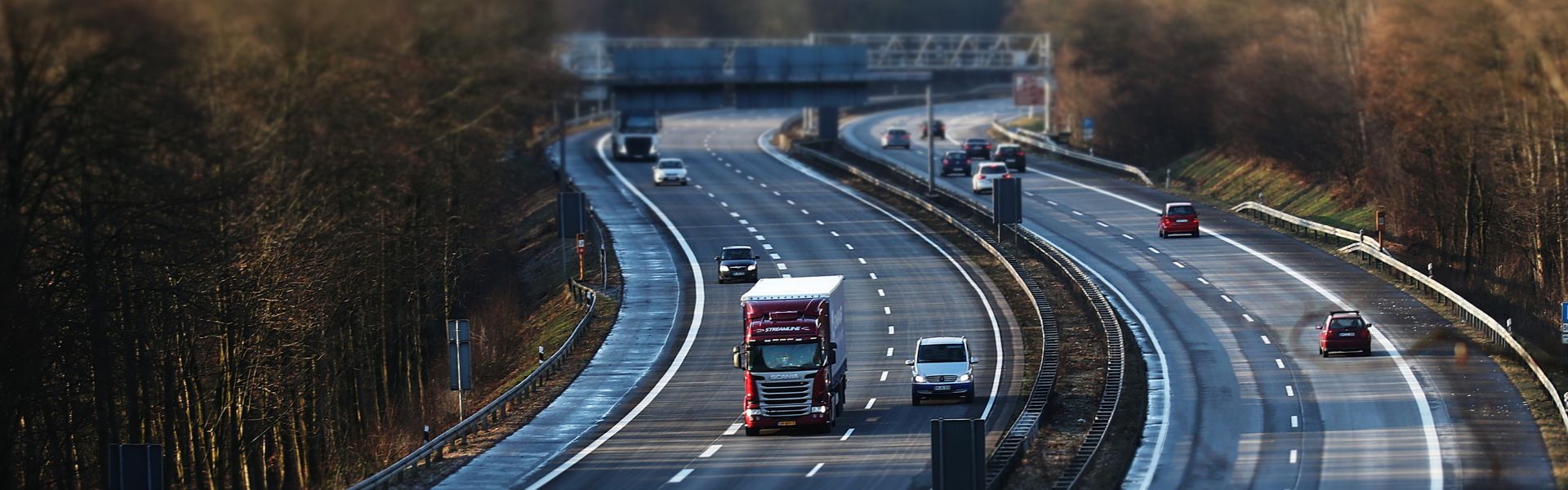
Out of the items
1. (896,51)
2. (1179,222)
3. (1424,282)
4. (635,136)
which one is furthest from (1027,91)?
(1424,282)

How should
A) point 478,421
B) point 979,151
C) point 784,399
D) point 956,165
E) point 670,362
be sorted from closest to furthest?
point 784,399, point 478,421, point 670,362, point 956,165, point 979,151

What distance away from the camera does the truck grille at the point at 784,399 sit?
37625 millimetres

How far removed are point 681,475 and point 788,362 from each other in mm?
4646

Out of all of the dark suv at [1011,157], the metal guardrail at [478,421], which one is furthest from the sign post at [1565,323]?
the dark suv at [1011,157]

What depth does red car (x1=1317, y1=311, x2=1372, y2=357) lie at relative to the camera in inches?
1823

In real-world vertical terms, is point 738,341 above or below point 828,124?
below

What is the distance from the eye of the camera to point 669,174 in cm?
9381

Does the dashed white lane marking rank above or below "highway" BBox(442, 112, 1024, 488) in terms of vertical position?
below

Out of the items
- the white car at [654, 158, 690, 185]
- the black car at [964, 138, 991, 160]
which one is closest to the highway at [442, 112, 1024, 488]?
the white car at [654, 158, 690, 185]

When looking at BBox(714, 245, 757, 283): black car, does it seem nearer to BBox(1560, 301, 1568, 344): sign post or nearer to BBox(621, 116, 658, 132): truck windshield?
BBox(1560, 301, 1568, 344): sign post

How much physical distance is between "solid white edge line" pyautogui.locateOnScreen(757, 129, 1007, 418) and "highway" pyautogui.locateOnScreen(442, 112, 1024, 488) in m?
0.12

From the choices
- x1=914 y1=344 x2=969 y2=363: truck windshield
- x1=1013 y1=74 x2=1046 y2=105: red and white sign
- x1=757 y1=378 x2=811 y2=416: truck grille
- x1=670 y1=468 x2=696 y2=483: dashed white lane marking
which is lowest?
x1=670 y1=468 x2=696 y2=483: dashed white lane marking

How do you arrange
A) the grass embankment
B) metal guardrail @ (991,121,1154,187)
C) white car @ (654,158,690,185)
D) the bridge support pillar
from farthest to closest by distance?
the bridge support pillar, white car @ (654,158,690,185), metal guardrail @ (991,121,1154,187), the grass embankment

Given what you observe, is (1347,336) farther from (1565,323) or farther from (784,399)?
(784,399)
